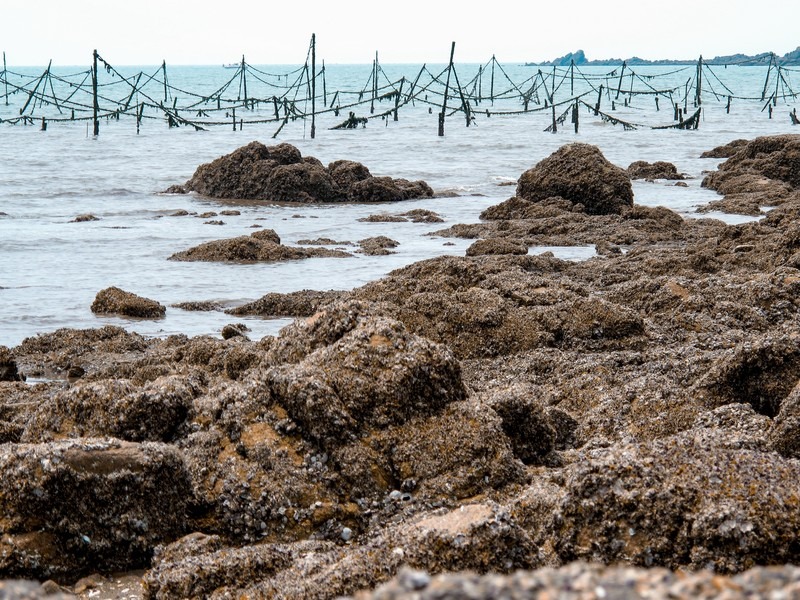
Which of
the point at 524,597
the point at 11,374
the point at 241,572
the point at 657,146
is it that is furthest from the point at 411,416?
the point at 657,146

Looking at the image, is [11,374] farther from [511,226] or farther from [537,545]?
[511,226]

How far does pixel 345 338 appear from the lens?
16.5 feet

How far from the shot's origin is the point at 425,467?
4441mm

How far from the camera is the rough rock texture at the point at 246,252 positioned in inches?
623

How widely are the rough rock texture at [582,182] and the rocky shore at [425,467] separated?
41.4 feet

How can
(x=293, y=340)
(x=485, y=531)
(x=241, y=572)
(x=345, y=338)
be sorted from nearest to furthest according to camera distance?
(x=485, y=531) < (x=241, y=572) < (x=345, y=338) < (x=293, y=340)

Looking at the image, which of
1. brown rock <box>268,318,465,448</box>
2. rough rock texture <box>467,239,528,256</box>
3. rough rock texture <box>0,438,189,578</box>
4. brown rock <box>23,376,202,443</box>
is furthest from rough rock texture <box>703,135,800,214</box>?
rough rock texture <box>0,438,189,578</box>

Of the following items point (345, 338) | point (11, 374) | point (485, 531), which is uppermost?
point (345, 338)

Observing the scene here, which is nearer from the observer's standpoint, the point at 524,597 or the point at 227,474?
the point at 524,597

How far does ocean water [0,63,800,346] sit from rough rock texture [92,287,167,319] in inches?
6.7

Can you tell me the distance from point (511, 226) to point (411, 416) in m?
13.8

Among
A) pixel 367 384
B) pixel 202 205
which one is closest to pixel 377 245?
pixel 202 205

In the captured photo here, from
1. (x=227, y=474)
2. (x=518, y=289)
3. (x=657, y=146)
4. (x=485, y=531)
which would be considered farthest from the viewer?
(x=657, y=146)

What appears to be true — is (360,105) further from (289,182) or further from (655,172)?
(289,182)
